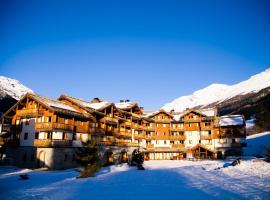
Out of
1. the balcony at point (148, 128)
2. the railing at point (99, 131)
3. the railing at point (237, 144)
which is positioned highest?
the balcony at point (148, 128)

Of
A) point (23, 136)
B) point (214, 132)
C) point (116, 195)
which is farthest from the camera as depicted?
point (214, 132)

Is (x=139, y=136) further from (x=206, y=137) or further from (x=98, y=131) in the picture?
(x=98, y=131)

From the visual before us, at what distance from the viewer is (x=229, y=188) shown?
18.0 metres

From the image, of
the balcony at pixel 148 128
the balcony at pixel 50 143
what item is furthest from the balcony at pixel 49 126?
the balcony at pixel 148 128

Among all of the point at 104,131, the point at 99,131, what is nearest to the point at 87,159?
the point at 99,131

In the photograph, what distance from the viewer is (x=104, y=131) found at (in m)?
47.5

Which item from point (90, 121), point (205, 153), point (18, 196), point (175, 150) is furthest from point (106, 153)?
point (18, 196)

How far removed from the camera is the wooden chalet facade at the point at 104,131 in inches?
1480

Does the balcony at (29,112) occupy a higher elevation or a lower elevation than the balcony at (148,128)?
higher

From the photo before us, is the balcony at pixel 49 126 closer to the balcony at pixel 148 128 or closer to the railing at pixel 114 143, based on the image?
the railing at pixel 114 143

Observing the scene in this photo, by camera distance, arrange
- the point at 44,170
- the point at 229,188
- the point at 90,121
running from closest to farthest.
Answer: the point at 229,188 < the point at 44,170 < the point at 90,121

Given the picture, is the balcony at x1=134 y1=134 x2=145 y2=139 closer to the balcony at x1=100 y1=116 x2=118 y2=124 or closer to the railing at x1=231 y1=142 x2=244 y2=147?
the balcony at x1=100 y1=116 x2=118 y2=124

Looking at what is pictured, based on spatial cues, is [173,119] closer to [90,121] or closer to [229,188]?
[90,121]

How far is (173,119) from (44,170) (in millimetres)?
40897
